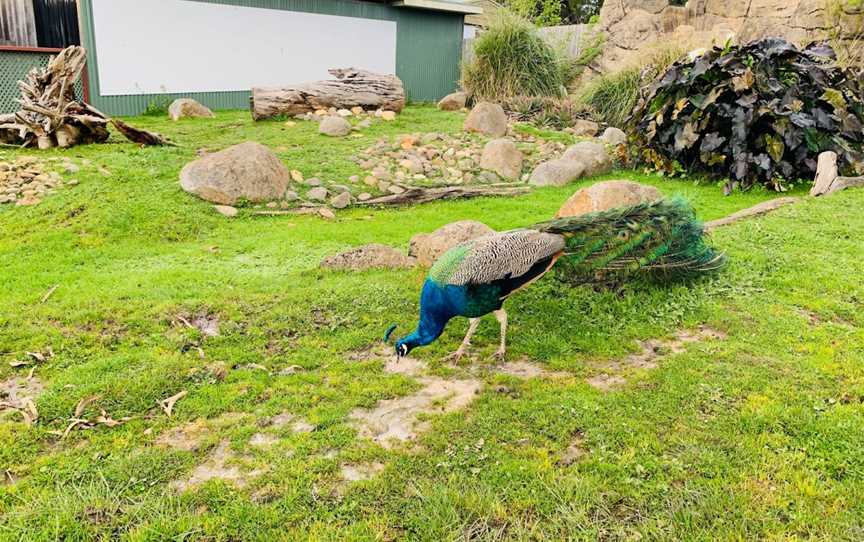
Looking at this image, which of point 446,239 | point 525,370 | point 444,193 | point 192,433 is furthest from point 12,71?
point 525,370

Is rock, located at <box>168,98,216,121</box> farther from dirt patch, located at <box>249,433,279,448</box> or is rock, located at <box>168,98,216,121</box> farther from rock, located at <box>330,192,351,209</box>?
dirt patch, located at <box>249,433,279,448</box>

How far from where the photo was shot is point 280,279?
5695 mm

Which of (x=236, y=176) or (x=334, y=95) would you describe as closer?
(x=236, y=176)

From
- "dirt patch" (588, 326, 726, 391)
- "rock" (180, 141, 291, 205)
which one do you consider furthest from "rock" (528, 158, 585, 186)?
"dirt patch" (588, 326, 726, 391)

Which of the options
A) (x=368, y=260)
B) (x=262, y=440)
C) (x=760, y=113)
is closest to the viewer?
(x=262, y=440)

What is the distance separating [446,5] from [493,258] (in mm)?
15993

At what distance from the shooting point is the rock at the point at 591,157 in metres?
10.3

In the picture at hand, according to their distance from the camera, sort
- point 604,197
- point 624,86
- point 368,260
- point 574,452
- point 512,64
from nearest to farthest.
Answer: point 574,452 < point 368,260 < point 604,197 < point 624,86 < point 512,64

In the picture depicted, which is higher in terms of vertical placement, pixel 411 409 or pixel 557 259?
pixel 557 259

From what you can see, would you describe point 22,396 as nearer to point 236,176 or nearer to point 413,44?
point 236,176

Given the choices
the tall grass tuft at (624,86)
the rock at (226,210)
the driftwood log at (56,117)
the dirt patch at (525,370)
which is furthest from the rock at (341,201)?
the tall grass tuft at (624,86)

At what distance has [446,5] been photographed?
17.9 meters

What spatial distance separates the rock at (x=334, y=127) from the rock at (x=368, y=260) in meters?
5.81

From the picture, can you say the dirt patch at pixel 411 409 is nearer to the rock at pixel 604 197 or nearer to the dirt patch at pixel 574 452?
the dirt patch at pixel 574 452
